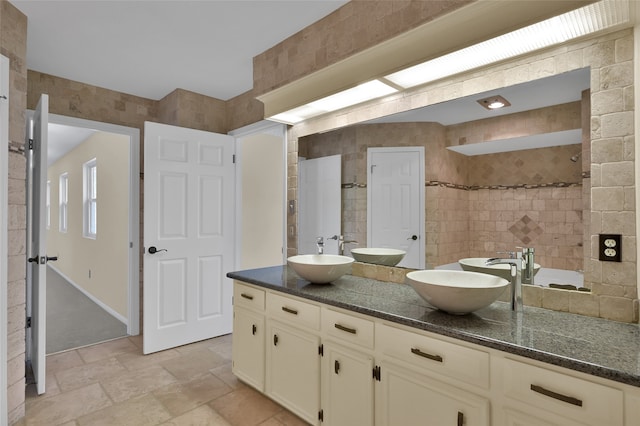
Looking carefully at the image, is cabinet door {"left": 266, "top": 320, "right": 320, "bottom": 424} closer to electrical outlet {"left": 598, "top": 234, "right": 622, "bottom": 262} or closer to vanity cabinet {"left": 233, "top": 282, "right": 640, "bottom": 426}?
vanity cabinet {"left": 233, "top": 282, "right": 640, "bottom": 426}

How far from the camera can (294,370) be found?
1984 mm

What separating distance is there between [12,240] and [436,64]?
258 cm

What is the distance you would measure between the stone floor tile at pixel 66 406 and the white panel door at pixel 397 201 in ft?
6.85

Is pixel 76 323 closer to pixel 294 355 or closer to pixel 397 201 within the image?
pixel 294 355

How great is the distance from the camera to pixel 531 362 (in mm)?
1141

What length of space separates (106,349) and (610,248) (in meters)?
3.76

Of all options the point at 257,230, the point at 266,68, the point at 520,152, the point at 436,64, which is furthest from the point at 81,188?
the point at 520,152

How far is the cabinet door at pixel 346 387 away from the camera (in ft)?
5.32

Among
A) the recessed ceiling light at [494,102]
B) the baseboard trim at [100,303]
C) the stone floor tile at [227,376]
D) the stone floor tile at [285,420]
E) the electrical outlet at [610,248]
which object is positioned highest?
the recessed ceiling light at [494,102]

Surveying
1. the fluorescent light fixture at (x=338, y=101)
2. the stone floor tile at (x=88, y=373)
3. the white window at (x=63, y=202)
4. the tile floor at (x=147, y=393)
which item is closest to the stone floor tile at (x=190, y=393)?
the tile floor at (x=147, y=393)

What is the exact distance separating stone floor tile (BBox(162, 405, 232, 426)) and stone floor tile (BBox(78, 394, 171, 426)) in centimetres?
8

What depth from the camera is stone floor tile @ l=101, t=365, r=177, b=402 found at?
7.76ft

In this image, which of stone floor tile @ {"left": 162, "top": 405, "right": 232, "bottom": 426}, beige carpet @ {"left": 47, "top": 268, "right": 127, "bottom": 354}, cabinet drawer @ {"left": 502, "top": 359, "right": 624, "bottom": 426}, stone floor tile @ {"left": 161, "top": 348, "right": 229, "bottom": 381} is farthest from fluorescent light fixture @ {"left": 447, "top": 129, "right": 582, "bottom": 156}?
beige carpet @ {"left": 47, "top": 268, "right": 127, "bottom": 354}

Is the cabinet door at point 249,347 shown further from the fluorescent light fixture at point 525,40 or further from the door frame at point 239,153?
the fluorescent light fixture at point 525,40
